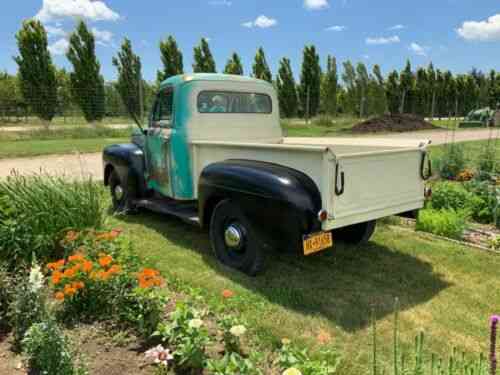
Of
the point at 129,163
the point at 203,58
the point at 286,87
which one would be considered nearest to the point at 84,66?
the point at 203,58

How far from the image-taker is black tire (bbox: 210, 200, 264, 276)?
12.2ft

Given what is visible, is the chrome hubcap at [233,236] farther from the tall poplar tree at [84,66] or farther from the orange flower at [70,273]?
the tall poplar tree at [84,66]

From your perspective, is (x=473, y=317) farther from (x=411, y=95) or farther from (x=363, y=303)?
(x=411, y=95)

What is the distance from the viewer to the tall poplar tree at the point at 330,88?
3045 cm

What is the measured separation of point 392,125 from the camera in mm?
25422

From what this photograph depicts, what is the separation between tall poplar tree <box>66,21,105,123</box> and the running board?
18.6 m

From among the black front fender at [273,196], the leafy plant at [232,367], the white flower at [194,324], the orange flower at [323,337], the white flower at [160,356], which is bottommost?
the orange flower at [323,337]

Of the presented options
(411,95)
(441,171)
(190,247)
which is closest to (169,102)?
(190,247)

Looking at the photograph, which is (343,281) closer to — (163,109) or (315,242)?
(315,242)

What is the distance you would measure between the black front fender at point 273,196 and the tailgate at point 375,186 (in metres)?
0.20

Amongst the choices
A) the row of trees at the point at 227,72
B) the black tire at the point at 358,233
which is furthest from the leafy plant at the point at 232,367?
the row of trees at the point at 227,72

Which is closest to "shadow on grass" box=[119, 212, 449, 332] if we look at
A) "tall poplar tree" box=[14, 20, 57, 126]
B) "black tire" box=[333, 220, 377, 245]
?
"black tire" box=[333, 220, 377, 245]

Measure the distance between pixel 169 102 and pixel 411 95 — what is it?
33175mm

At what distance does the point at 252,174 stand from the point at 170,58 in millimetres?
24601
